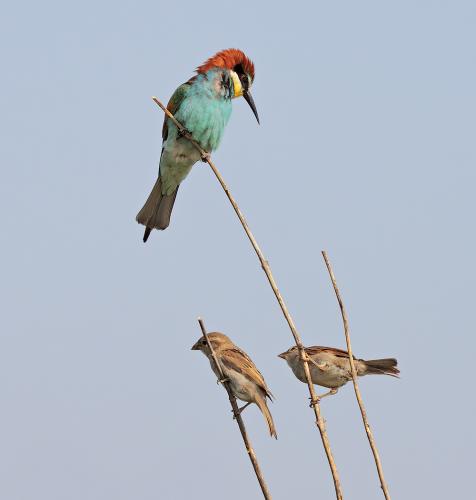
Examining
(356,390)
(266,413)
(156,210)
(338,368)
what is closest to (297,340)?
(356,390)

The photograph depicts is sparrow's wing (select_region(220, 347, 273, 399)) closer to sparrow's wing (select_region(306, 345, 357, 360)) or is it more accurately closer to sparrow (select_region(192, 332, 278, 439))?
sparrow (select_region(192, 332, 278, 439))

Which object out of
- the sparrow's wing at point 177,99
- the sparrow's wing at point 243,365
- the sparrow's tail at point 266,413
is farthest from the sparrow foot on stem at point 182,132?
the sparrow's tail at point 266,413

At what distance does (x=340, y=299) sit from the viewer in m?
3.78

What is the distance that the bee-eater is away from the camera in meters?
6.81

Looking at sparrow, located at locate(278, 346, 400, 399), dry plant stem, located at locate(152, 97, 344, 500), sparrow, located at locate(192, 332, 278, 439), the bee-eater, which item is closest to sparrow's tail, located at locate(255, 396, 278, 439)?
sparrow, located at locate(192, 332, 278, 439)

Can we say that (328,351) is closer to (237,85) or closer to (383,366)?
(383,366)

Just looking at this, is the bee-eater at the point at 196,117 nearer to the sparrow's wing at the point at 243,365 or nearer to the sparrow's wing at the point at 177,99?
the sparrow's wing at the point at 177,99

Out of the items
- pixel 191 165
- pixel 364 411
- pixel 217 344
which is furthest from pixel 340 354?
pixel 364 411

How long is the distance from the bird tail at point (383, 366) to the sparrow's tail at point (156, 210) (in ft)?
6.44

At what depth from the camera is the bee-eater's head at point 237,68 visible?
7090 millimetres

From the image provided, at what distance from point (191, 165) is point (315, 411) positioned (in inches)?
149

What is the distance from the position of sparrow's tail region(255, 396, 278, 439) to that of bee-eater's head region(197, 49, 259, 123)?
262cm

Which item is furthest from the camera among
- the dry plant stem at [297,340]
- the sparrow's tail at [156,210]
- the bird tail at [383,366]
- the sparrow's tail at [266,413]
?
the sparrow's tail at [156,210]

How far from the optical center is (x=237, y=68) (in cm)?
722
